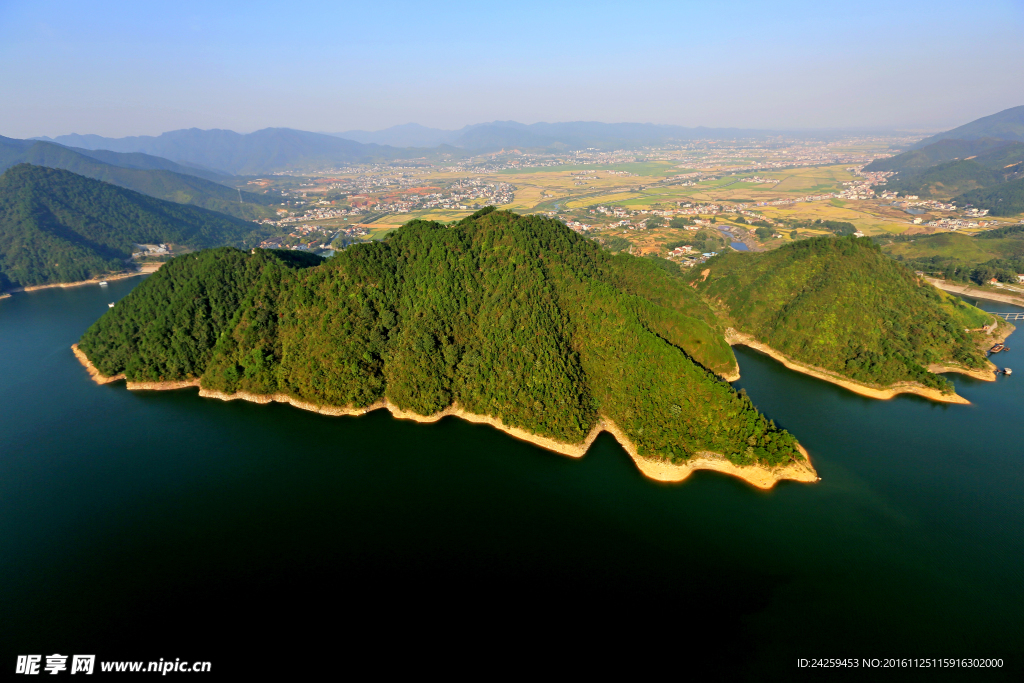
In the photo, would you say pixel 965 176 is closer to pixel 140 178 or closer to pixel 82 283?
pixel 82 283

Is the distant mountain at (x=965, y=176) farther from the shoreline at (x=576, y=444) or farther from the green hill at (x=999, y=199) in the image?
the shoreline at (x=576, y=444)

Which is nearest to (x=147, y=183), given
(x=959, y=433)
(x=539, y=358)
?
(x=539, y=358)

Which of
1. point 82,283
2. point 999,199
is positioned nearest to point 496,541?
point 82,283

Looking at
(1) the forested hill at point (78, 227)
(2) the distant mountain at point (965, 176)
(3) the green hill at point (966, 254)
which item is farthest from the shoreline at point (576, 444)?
(2) the distant mountain at point (965, 176)

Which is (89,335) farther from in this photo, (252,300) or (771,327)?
(771,327)

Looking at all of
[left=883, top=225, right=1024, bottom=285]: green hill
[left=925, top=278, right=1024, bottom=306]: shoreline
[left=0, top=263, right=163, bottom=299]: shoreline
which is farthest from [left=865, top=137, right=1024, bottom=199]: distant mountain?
[left=0, top=263, right=163, bottom=299]: shoreline

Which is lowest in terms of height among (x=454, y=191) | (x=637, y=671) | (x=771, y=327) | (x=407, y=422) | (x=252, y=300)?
(x=637, y=671)

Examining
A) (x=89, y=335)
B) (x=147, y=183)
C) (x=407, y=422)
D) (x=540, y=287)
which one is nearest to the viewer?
(x=407, y=422)
